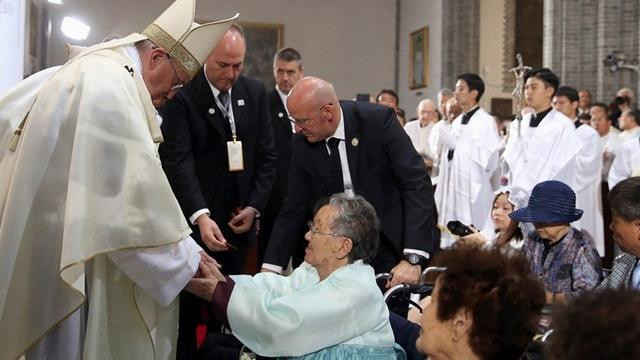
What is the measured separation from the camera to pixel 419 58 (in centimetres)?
2239

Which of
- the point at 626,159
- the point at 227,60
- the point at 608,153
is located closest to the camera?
the point at 227,60

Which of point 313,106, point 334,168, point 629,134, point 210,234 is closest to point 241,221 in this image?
point 210,234

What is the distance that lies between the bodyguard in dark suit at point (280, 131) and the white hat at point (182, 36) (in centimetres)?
213

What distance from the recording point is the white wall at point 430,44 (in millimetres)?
21172

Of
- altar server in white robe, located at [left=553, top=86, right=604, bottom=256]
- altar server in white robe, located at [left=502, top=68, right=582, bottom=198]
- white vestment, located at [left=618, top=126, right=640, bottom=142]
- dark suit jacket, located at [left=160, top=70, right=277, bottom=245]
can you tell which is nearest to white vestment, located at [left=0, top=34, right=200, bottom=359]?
dark suit jacket, located at [left=160, top=70, right=277, bottom=245]

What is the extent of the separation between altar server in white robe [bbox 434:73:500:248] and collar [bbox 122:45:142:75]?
252 inches

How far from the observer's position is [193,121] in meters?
5.27

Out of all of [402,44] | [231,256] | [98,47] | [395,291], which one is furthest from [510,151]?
[402,44]

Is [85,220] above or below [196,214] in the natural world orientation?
above

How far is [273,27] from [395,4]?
10.2 feet

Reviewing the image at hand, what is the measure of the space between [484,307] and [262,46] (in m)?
21.4

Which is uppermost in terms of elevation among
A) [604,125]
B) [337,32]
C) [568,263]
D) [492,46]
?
[337,32]

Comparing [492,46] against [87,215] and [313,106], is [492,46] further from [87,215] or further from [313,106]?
[87,215]

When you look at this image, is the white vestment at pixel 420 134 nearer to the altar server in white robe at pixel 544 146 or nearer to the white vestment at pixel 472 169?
the white vestment at pixel 472 169
